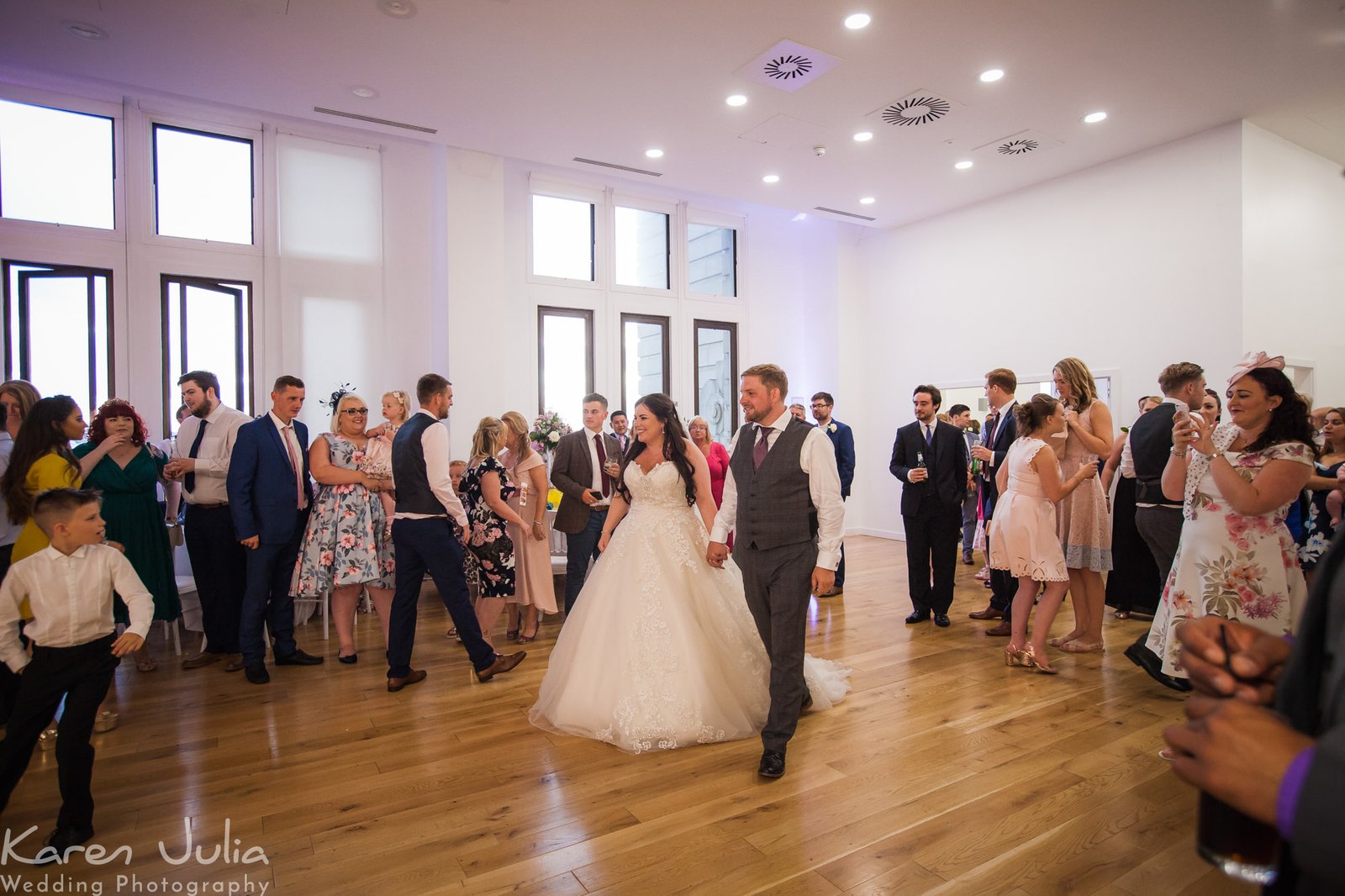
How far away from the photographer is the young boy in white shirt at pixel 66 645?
2.37 meters

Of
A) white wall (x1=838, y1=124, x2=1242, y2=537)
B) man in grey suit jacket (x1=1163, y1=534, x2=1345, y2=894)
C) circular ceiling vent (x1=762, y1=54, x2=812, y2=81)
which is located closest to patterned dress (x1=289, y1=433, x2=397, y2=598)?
circular ceiling vent (x1=762, y1=54, x2=812, y2=81)

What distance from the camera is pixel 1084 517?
4.45 m

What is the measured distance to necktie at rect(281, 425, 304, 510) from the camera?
4312mm

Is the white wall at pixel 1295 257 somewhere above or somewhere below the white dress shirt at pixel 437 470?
above

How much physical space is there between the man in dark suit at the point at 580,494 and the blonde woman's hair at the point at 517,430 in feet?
0.86

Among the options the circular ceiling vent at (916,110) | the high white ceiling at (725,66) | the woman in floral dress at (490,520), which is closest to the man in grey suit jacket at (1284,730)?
the woman in floral dress at (490,520)

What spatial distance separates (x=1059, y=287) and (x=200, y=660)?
8905 mm

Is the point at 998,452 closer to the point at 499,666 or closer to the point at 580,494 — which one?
the point at 580,494

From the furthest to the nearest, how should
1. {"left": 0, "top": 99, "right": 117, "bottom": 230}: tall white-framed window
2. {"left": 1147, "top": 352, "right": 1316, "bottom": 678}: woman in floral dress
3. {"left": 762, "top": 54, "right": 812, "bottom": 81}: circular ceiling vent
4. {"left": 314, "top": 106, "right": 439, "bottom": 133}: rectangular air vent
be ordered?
1. {"left": 314, "top": 106, "right": 439, "bottom": 133}: rectangular air vent
2. {"left": 0, "top": 99, "right": 117, "bottom": 230}: tall white-framed window
3. {"left": 762, "top": 54, "right": 812, "bottom": 81}: circular ceiling vent
4. {"left": 1147, "top": 352, "right": 1316, "bottom": 678}: woman in floral dress

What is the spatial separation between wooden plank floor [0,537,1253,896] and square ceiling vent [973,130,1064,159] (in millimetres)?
5307

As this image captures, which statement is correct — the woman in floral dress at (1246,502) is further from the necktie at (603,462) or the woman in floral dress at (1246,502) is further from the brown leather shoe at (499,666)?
the necktie at (603,462)

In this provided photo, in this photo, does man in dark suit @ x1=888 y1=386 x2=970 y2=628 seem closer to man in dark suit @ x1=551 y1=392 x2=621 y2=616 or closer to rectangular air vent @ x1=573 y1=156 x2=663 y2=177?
man in dark suit @ x1=551 y1=392 x2=621 y2=616

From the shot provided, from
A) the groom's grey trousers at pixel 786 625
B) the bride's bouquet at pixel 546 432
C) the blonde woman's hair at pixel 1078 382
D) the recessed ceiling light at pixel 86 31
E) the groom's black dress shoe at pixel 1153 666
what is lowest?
the groom's black dress shoe at pixel 1153 666

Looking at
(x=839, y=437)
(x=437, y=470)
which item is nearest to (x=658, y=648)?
(x=437, y=470)
